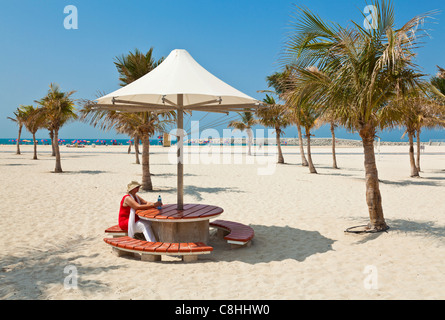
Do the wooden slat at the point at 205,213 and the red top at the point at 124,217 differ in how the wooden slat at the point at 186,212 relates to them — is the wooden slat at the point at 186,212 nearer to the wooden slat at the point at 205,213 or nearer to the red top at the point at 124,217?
the wooden slat at the point at 205,213

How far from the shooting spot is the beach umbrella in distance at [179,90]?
5211 millimetres

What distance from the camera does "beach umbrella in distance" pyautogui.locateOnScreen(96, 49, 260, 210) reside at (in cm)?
521

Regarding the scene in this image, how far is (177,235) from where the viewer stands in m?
5.69

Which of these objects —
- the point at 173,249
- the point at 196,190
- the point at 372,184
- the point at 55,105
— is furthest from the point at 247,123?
the point at 173,249

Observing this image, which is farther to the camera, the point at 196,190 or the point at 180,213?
the point at 196,190

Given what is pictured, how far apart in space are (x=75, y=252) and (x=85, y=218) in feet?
8.20

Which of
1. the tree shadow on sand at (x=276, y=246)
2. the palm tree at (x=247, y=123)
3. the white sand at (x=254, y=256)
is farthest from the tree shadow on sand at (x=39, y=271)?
the palm tree at (x=247, y=123)

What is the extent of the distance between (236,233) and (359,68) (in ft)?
12.4

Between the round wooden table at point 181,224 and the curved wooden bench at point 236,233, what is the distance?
0.46 meters

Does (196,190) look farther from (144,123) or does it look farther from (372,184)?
(372,184)

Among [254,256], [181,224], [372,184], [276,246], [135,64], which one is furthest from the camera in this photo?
[135,64]

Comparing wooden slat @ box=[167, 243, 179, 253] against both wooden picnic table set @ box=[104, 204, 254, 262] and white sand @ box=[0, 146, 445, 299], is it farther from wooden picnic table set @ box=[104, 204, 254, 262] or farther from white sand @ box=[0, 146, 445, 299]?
white sand @ box=[0, 146, 445, 299]
